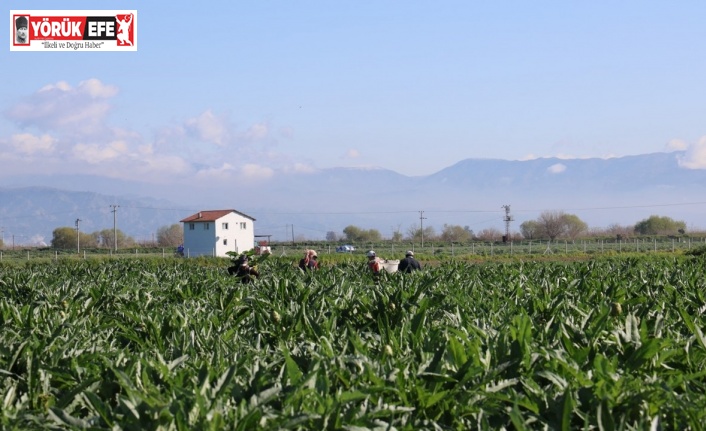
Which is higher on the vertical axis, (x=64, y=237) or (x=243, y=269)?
(x=64, y=237)

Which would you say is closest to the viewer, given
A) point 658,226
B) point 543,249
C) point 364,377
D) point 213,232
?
point 364,377

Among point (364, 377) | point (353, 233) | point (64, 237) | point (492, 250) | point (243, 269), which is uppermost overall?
point (64, 237)

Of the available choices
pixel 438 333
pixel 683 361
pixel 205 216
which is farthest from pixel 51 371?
pixel 205 216

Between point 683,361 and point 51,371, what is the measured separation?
3409mm

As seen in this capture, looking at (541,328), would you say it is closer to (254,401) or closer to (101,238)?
(254,401)

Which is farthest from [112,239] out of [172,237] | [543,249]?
[543,249]

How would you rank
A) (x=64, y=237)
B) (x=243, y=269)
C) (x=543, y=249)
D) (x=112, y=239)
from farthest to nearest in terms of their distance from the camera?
(x=112, y=239) → (x=64, y=237) → (x=543, y=249) → (x=243, y=269)

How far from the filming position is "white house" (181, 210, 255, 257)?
318 ft

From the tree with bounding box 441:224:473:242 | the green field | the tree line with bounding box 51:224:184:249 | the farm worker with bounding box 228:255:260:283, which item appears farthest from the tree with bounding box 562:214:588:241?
the green field

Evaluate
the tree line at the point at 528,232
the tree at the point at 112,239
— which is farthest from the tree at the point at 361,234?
the tree at the point at 112,239

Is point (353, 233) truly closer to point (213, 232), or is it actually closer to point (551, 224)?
point (551, 224)

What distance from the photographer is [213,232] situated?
97250 mm

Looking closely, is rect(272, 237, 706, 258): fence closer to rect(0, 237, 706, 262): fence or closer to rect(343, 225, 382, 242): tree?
rect(0, 237, 706, 262): fence

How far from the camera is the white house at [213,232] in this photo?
9700 cm
